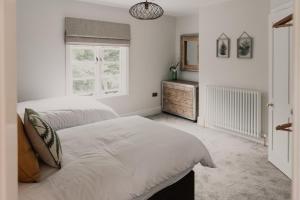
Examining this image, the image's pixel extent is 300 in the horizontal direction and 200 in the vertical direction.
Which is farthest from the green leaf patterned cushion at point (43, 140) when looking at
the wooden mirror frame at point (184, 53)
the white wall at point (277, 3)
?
the wooden mirror frame at point (184, 53)

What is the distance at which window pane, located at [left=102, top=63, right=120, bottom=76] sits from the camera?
199 inches

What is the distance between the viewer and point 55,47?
166 inches

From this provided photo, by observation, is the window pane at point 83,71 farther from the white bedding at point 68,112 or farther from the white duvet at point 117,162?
the white duvet at point 117,162

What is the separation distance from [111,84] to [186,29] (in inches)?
84.1

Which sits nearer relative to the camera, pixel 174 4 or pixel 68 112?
pixel 68 112

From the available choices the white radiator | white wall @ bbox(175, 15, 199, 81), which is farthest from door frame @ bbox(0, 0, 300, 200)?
→ white wall @ bbox(175, 15, 199, 81)

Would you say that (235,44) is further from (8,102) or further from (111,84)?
(8,102)

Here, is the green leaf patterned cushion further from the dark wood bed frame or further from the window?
the window

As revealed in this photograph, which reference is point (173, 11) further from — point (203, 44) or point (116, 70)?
point (116, 70)

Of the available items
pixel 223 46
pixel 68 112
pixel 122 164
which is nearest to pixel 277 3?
pixel 223 46

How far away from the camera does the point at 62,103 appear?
11.0ft

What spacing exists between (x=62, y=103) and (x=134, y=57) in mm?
2353

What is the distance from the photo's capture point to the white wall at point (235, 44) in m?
3.88

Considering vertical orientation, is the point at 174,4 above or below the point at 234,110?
above
